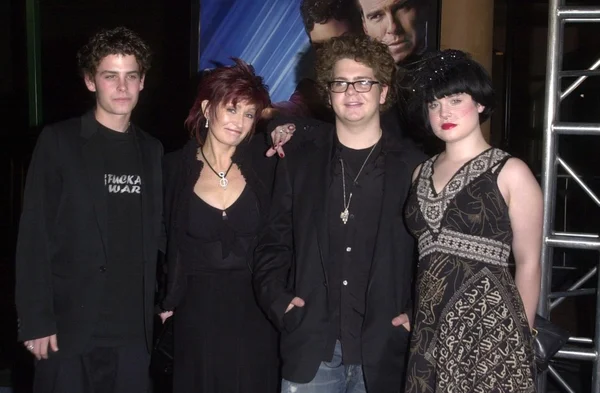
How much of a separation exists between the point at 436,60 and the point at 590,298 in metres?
5.24

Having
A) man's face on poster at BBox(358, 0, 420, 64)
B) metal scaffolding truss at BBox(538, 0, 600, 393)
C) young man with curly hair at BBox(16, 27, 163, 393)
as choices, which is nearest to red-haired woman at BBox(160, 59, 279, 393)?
young man with curly hair at BBox(16, 27, 163, 393)

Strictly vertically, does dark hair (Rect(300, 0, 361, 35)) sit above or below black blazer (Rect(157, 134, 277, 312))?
above

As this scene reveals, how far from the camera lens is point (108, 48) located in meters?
2.75

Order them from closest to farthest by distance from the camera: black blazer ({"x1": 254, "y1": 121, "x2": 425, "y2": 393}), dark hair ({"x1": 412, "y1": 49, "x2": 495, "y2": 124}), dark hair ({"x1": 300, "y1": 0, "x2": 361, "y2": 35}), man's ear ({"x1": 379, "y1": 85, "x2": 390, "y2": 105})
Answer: dark hair ({"x1": 412, "y1": 49, "x2": 495, "y2": 124}) → black blazer ({"x1": 254, "y1": 121, "x2": 425, "y2": 393}) → man's ear ({"x1": 379, "y1": 85, "x2": 390, "y2": 105}) → dark hair ({"x1": 300, "y1": 0, "x2": 361, "y2": 35})

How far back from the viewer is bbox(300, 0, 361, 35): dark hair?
475 centimetres

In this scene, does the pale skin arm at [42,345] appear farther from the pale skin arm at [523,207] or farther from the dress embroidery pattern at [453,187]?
the pale skin arm at [523,207]

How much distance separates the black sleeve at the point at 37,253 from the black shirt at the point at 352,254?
109 centimetres

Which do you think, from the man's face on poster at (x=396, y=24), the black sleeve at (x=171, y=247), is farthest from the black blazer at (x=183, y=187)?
the man's face on poster at (x=396, y=24)

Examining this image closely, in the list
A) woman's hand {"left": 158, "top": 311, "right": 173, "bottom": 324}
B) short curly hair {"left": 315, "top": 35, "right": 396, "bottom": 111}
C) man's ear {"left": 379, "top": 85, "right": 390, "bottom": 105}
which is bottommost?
woman's hand {"left": 158, "top": 311, "right": 173, "bottom": 324}

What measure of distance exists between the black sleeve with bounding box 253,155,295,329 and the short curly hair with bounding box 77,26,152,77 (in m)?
0.77

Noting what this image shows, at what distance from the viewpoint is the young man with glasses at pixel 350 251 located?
7.89 feet

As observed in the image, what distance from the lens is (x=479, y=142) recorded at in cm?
230

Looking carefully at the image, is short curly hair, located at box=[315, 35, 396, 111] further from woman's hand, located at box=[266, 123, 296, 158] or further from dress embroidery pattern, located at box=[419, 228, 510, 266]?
dress embroidery pattern, located at box=[419, 228, 510, 266]

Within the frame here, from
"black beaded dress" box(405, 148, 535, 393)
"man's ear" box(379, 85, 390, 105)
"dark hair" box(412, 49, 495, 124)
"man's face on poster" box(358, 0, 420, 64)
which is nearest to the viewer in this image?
"black beaded dress" box(405, 148, 535, 393)
